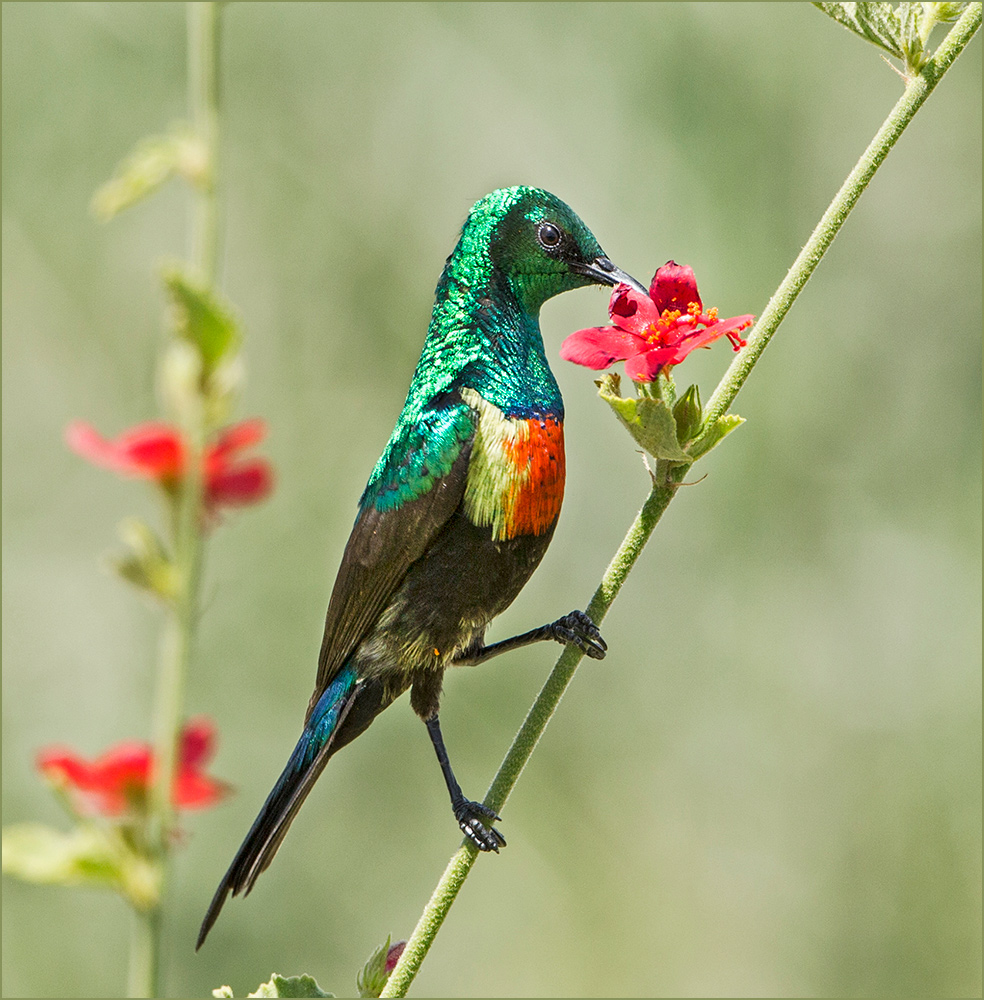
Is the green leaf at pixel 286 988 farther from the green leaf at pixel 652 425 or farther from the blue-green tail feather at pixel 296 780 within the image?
the green leaf at pixel 652 425

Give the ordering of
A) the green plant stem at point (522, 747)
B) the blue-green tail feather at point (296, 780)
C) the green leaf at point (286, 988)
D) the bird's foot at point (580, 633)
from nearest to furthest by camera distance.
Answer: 1. the green plant stem at point (522, 747)
2. the green leaf at point (286, 988)
3. the bird's foot at point (580, 633)
4. the blue-green tail feather at point (296, 780)

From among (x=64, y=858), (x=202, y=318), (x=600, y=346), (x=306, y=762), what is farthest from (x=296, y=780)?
(x=202, y=318)

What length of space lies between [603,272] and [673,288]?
0.51m

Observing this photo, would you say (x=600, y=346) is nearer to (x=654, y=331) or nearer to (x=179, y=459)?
(x=654, y=331)

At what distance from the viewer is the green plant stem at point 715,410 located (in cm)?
138

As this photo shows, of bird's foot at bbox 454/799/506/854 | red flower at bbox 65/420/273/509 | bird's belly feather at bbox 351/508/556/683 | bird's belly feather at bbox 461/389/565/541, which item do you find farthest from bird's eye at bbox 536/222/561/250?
red flower at bbox 65/420/273/509

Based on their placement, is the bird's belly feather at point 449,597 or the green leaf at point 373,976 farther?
the bird's belly feather at point 449,597

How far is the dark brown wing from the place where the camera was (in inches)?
89.8

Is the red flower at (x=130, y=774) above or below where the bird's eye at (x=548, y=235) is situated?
below

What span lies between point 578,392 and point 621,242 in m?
0.64

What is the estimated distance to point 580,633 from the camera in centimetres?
206

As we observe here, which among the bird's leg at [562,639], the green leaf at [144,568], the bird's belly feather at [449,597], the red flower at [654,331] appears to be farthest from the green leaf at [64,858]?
the bird's belly feather at [449,597]

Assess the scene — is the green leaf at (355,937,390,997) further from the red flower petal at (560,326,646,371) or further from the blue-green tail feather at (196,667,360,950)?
the red flower petal at (560,326,646,371)

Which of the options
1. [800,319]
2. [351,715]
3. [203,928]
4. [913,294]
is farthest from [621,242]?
[203,928]
